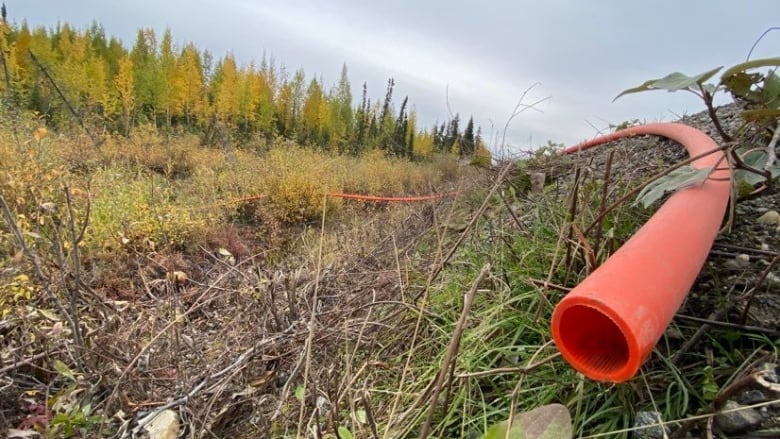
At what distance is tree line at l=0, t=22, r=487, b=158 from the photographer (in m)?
12.6

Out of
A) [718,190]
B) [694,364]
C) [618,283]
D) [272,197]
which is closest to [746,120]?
[718,190]

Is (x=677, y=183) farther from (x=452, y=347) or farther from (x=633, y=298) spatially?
(x=452, y=347)

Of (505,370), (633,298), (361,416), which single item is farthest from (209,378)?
(633,298)

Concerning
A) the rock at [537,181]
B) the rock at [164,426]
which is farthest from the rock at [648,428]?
the rock at [537,181]

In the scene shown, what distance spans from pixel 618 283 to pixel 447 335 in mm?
687

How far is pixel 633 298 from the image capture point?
60cm

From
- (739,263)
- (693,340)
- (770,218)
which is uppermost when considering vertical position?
(770,218)

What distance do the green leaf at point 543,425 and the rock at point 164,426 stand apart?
1.02 m

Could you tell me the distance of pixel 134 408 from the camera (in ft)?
4.47

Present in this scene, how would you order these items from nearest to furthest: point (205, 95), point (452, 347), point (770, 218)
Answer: point (452, 347) < point (770, 218) < point (205, 95)

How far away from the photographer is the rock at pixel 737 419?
73 cm

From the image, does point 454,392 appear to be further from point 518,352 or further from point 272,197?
point 272,197

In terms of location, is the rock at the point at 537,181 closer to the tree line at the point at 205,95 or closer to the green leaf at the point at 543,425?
the green leaf at the point at 543,425

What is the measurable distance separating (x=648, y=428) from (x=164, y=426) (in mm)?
1232
